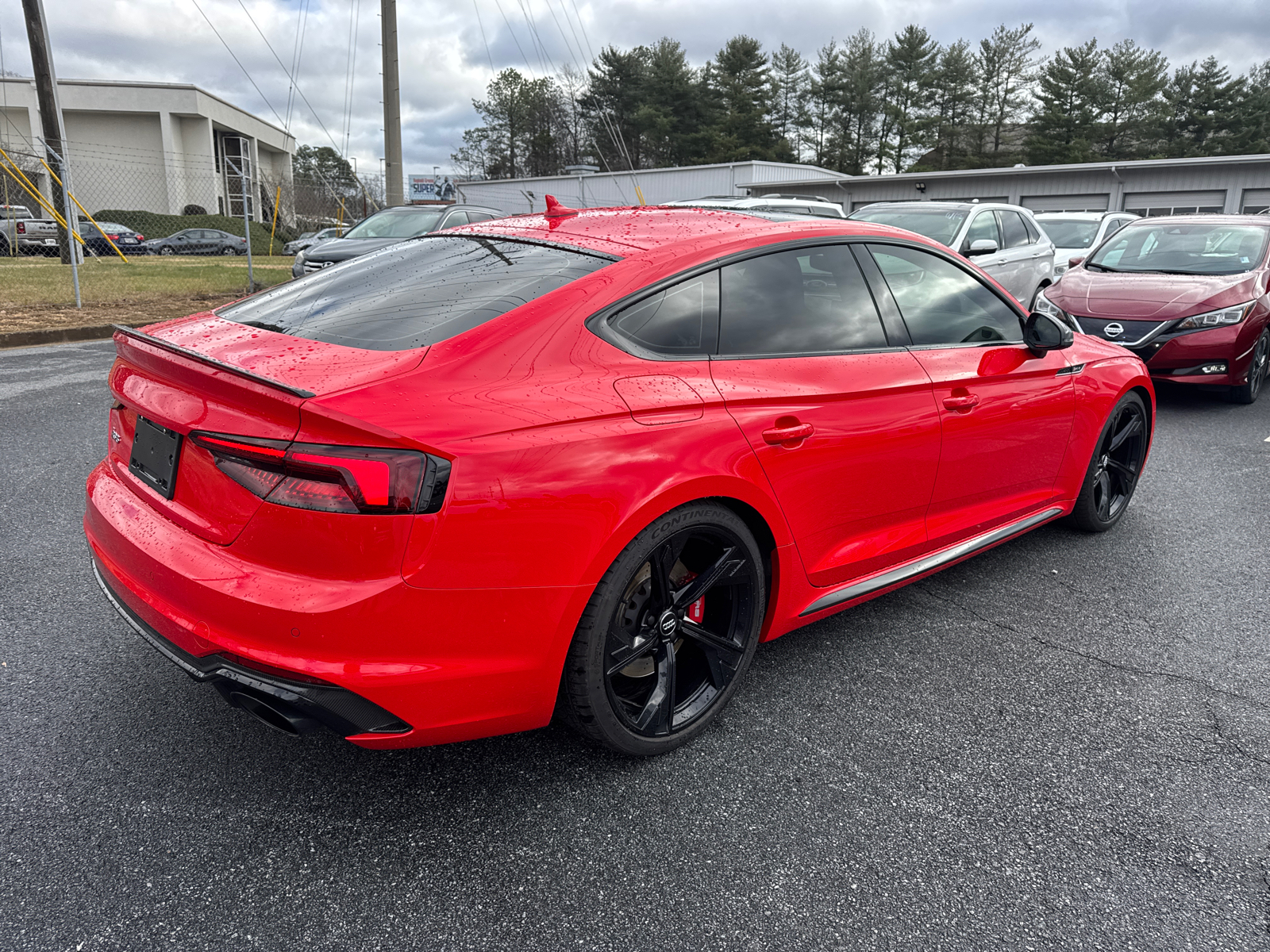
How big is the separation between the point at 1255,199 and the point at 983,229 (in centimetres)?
2204

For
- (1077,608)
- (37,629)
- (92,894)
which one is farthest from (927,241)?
(37,629)

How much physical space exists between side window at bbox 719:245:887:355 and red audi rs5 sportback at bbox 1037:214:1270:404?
4.71 m

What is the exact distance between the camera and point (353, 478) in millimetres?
1872

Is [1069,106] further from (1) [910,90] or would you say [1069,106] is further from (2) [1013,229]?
(2) [1013,229]

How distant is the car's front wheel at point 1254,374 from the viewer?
7629mm

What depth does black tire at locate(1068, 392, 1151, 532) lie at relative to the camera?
4.23 meters

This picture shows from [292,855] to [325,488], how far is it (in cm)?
91

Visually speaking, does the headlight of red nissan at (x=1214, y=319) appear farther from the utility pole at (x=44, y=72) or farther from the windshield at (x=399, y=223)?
the utility pole at (x=44, y=72)

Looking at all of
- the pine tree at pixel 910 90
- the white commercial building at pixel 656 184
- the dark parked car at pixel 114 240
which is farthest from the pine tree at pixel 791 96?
the dark parked car at pixel 114 240

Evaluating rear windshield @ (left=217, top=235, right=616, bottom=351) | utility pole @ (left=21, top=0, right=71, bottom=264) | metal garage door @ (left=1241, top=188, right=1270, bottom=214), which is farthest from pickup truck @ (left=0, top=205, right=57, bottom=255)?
metal garage door @ (left=1241, top=188, right=1270, bottom=214)

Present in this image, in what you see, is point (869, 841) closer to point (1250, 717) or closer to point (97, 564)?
point (1250, 717)

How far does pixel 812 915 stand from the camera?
6.44 feet

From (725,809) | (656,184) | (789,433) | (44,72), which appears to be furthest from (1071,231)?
(656,184)

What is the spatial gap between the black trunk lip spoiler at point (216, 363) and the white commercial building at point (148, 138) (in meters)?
47.6
